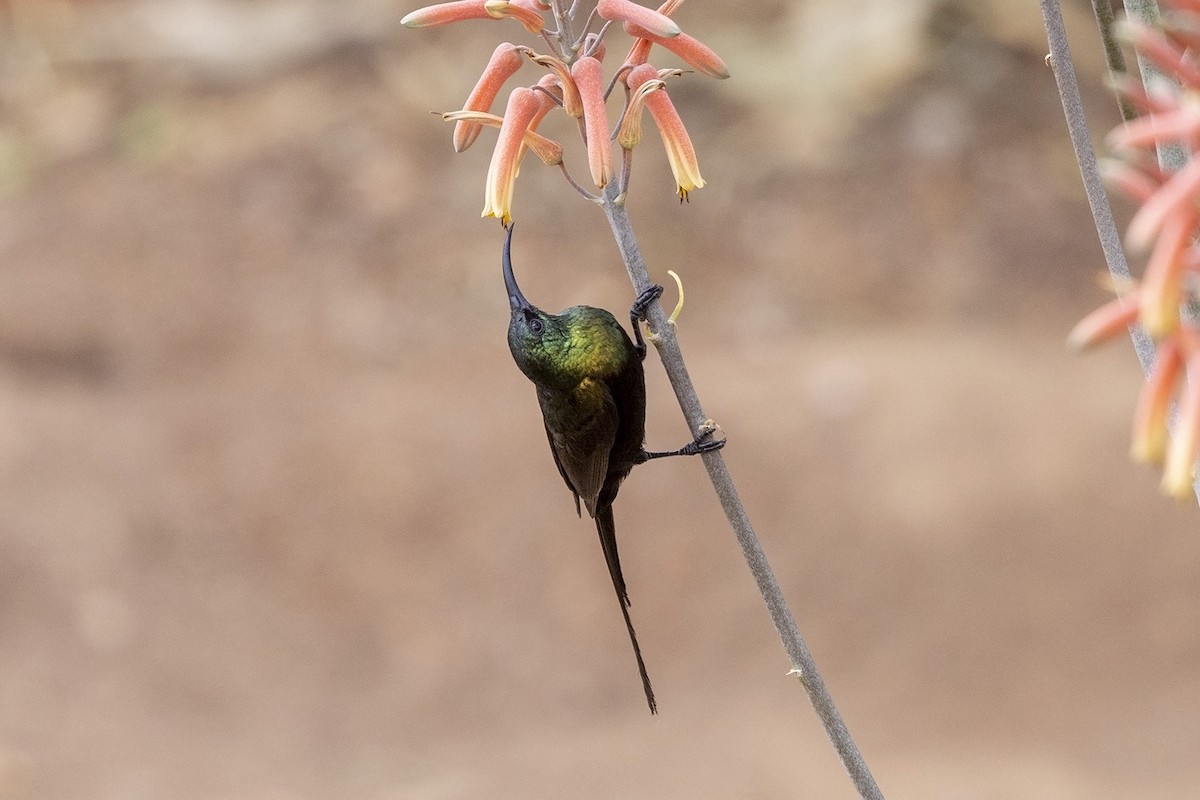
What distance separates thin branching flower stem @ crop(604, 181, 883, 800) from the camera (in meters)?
2.32

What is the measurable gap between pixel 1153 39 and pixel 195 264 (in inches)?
491

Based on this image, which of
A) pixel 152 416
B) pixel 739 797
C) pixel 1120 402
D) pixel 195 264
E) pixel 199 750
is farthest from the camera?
pixel 195 264

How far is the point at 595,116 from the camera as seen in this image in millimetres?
2240

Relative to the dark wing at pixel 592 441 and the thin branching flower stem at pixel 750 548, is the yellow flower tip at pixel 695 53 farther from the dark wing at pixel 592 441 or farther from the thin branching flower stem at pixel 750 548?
the dark wing at pixel 592 441

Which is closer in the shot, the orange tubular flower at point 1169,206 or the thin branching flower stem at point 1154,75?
the orange tubular flower at point 1169,206

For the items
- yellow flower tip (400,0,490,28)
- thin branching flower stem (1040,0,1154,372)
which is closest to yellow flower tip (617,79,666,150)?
yellow flower tip (400,0,490,28)

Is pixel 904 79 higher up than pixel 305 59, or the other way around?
pixel 305 59

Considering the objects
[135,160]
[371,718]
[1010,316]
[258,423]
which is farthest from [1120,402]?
[135,160]

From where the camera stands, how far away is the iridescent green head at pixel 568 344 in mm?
3219

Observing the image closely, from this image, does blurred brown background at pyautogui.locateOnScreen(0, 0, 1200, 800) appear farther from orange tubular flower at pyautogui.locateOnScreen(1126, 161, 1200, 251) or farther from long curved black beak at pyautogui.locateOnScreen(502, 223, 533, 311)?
orange tubular flower at pyautogui.locateOnScreen(1126, 161, 1200, 251)

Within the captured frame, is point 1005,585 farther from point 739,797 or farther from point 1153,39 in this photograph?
point 1153,39

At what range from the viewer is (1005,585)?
9.30 metres

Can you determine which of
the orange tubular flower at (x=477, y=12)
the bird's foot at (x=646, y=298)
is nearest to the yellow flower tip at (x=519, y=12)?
the orange tubular flower at (x=477, y=12)

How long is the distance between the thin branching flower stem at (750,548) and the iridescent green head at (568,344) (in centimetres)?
81
